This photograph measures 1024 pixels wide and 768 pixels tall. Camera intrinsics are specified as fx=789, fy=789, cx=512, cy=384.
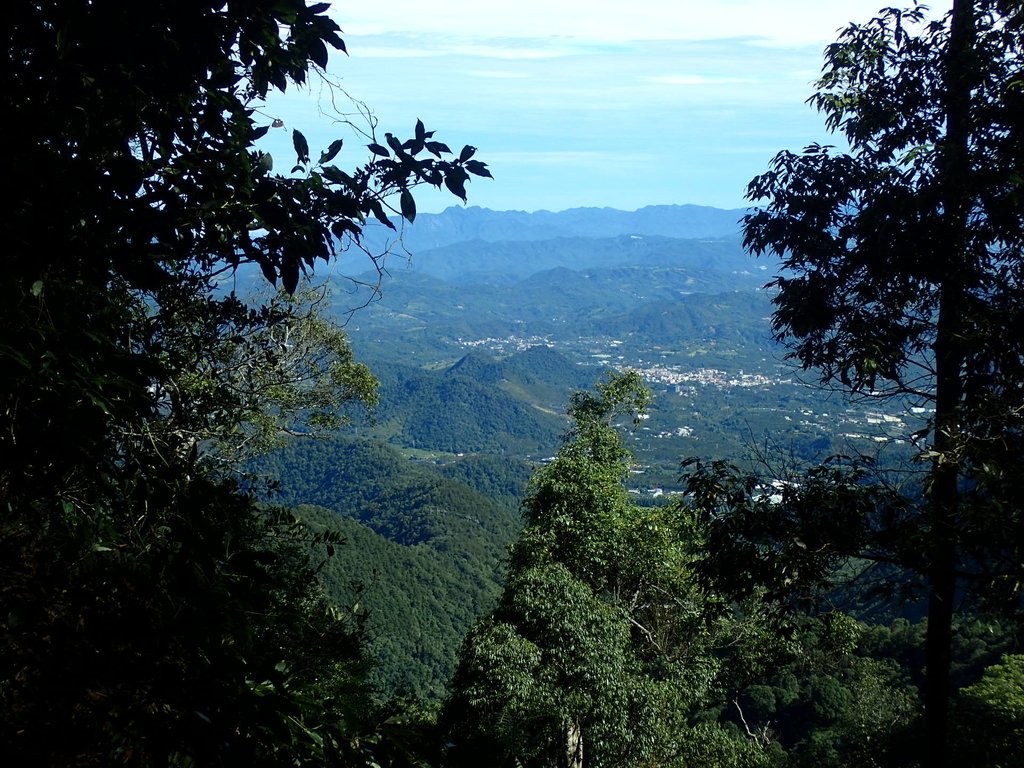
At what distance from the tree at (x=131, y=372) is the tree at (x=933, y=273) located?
3.10 m

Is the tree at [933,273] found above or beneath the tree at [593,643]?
above

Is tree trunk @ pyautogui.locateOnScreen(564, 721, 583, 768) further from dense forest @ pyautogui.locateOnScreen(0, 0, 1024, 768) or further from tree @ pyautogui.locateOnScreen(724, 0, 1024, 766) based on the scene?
tree @ pyautogui.locateOnScreen(724, 0, 1024, 766)

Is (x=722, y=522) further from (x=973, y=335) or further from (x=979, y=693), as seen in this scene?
(x=979, y=693)

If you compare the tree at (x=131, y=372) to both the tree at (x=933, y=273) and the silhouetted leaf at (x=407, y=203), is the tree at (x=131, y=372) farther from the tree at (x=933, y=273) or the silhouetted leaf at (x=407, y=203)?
the tree at (x=933, y=273)

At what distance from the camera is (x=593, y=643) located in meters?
8.59

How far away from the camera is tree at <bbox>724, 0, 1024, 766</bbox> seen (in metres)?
4.12

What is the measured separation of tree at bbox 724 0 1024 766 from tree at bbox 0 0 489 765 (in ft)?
10.2

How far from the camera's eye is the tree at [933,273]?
4121 millimetres

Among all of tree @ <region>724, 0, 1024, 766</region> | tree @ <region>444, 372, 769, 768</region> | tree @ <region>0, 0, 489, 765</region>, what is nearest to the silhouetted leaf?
tree @ <region>0, 0, 489, 765</region>

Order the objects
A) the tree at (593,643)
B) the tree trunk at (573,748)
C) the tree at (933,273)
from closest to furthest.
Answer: the tree at (933,273), the tree at (593,643), the tree trunk at (573,748)

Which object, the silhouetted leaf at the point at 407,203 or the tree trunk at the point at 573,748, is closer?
the silhouetted leaf at the point at 407,203

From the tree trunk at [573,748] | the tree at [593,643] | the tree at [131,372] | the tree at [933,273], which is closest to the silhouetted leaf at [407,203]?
the tree at [131,372]

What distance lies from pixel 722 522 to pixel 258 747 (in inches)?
135

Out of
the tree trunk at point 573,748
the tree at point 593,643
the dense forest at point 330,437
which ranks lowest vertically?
the tree trunk at point 573,748
